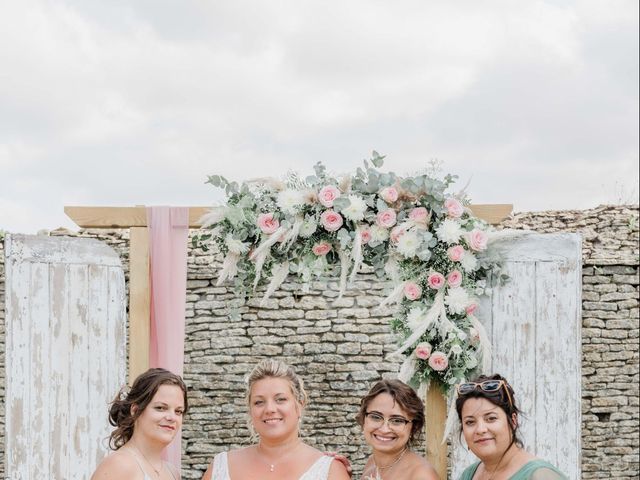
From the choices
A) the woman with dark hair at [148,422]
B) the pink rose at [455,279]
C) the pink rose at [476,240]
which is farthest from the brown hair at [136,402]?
the pink rose at [476,240]

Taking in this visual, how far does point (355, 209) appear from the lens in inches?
174

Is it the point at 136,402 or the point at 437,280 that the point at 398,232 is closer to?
the point at 437,280

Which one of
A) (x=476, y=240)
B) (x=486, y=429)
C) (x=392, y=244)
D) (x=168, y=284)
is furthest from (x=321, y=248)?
(x=486, y=429)

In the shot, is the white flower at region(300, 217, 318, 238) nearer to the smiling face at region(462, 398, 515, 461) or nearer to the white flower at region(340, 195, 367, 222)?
the white flower at region(340, 195, 367, 222)

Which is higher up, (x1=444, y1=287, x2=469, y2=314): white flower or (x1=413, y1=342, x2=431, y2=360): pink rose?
(x1=444, y1=287, x2=469, y2=314): white flower

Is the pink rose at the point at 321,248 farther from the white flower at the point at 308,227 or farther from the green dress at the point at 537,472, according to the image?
the green dress at the point at 537,472

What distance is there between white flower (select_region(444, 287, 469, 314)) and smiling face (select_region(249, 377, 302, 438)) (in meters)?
1.25

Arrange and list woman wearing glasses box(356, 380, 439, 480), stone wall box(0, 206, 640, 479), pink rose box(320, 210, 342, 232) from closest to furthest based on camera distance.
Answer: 1. woman wearing glasses box(356, 380, 439, 480)
2. pink rose box(320, 210, 342, 232)
3. stone wall box(0, 206, 640, 479)

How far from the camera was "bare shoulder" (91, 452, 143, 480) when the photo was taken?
10.4 ft

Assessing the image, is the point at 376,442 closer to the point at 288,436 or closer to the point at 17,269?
the point at 288,436

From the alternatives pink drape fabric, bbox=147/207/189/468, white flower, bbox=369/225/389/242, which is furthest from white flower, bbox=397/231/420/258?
pink drape fabric, bbox=147/207/189/468

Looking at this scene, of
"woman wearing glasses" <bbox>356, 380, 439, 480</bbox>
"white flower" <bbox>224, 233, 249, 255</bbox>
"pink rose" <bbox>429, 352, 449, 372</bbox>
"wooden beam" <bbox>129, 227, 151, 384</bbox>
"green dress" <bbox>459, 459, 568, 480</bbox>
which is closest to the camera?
"green dress" <bbox>459, 459, 568, 480</bbox>

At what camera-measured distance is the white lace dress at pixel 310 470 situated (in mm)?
3463

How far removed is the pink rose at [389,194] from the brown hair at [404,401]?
126 cm
